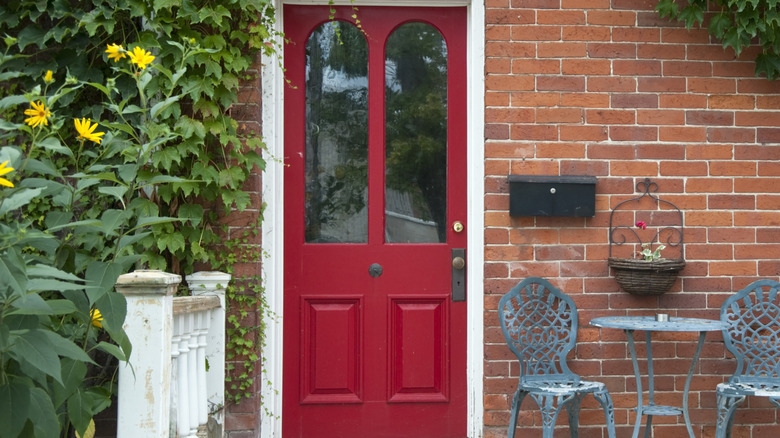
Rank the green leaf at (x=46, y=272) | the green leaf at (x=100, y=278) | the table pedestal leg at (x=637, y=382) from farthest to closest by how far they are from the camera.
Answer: the table pedestal leg at (x=637, y=382)
the green leaf at (x=100, y=278)
the green leaf at (x=46, y=272)

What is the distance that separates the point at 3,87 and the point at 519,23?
8.07ft

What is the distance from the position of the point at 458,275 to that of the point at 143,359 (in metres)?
1.84

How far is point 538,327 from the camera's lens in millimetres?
3668

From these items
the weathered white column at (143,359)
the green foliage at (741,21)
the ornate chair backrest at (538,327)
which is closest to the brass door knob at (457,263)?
the ornate chair backrest at (538,327)

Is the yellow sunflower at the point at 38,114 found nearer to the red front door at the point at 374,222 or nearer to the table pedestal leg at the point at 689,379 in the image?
the red front door at the point at 374,222

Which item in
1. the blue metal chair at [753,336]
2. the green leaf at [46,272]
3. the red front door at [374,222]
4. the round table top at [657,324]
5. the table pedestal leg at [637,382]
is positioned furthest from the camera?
the red front door at [374,222]

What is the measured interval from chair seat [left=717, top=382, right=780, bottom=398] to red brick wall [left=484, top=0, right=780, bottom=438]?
25 cm

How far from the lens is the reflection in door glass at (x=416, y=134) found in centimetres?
395

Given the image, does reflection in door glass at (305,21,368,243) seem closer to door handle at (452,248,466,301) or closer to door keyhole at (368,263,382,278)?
door keyhole at (368,263,382,278)

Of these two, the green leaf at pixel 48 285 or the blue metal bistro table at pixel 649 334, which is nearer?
the green leaf at pixel 48 285

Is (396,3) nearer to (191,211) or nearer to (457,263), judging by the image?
(457,263)

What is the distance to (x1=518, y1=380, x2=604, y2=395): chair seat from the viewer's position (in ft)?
11.0

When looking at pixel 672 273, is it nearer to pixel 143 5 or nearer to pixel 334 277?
pixel 334 277

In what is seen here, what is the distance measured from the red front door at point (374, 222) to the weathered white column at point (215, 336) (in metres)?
0.51
